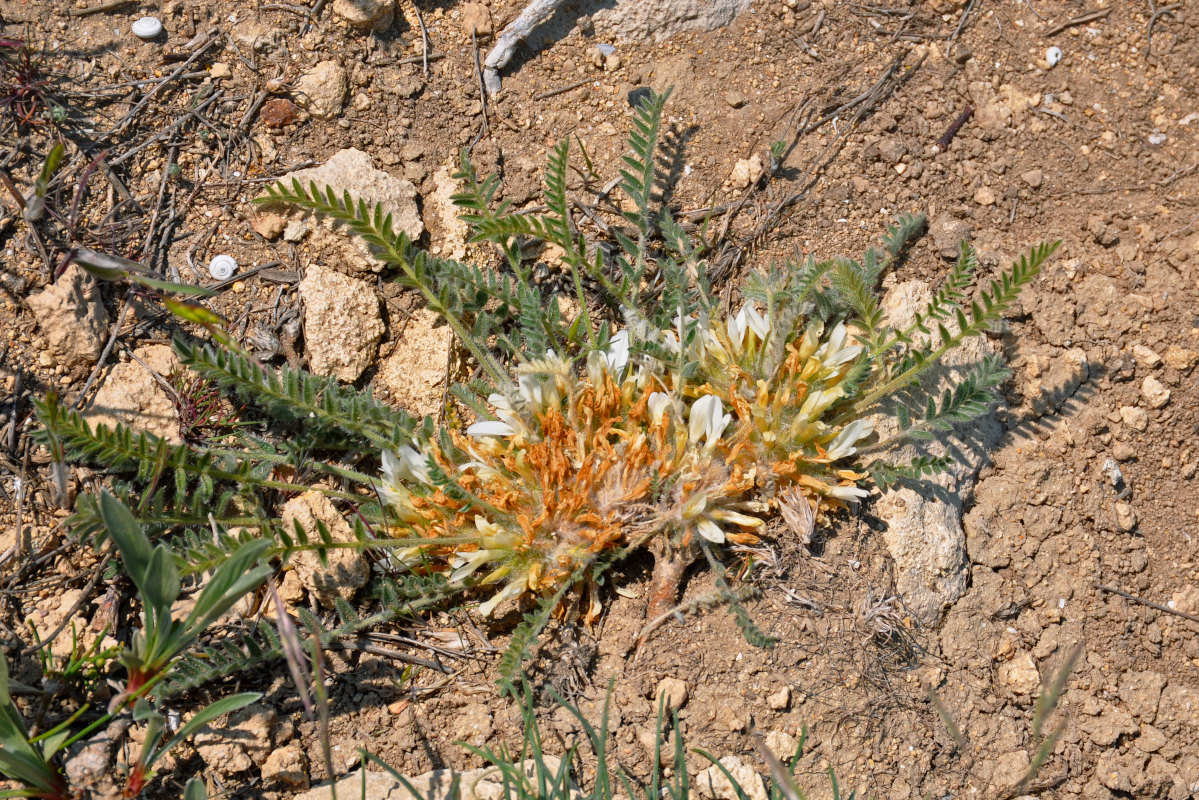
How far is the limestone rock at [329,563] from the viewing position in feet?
8.82

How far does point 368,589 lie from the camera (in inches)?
110

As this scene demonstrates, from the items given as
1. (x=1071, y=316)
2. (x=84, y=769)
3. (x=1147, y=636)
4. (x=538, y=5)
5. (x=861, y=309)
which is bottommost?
(x=1147, y=636)

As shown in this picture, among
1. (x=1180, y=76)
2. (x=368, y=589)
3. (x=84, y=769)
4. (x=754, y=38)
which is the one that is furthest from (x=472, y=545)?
(x=1180, y=76)

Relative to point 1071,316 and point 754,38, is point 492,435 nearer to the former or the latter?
point 754,38

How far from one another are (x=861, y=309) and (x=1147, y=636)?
148cm

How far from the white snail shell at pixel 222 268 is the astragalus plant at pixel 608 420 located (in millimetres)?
252

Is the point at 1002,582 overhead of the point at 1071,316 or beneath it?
beneath

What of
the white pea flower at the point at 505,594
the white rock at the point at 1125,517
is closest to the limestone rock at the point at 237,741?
the white pea flower at the point at 505,594

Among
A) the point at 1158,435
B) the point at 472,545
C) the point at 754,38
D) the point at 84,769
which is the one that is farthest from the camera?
the point at 754,38

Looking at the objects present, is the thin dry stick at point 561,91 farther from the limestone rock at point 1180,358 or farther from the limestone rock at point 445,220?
the limestone rock at point 1180,358

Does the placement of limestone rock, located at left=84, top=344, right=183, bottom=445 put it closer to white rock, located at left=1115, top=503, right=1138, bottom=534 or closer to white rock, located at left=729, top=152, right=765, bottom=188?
white rock, located at left=729, top=152, right=765, bottom=188

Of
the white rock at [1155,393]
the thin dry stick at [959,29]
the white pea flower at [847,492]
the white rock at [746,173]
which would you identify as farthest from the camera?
the thin dry stick at [959,29]

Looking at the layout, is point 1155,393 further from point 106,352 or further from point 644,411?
point 106,352

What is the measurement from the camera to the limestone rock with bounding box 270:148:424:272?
2.97m
